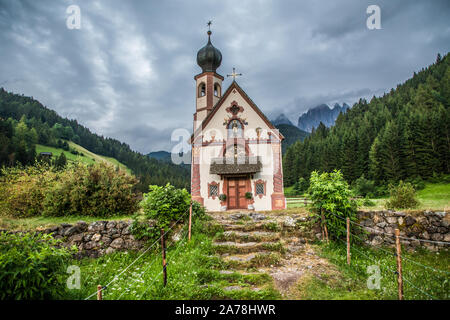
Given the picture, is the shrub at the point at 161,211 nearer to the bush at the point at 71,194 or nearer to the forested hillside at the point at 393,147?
the bush at the point at 71,194

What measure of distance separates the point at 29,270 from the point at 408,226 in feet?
42.7

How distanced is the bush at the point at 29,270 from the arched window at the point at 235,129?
50.7 feet

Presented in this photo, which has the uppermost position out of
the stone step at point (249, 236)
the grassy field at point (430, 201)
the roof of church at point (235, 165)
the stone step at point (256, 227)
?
the roof of church at point (235, 165)

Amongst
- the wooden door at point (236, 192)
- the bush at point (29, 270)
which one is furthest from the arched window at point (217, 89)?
the bush at point (29, 270)

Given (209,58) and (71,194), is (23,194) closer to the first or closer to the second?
(71,194)

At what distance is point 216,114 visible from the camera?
2003cm

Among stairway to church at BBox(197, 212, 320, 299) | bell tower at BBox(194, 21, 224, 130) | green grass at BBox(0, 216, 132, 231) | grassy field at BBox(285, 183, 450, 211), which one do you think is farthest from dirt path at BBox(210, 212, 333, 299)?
bell tower at BBox(194, 21, 224, 130)

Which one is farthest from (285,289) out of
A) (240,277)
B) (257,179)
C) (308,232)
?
(257,179)

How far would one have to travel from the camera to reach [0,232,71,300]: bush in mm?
4273

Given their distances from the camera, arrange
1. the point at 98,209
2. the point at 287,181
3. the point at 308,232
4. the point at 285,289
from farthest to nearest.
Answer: the point at 287,181
the point at 98,209
the point at 308,232
the point at 285,289

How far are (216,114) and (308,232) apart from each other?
12.5 metres

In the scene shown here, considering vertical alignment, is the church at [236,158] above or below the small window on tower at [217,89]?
below

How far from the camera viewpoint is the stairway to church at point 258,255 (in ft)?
21.4
